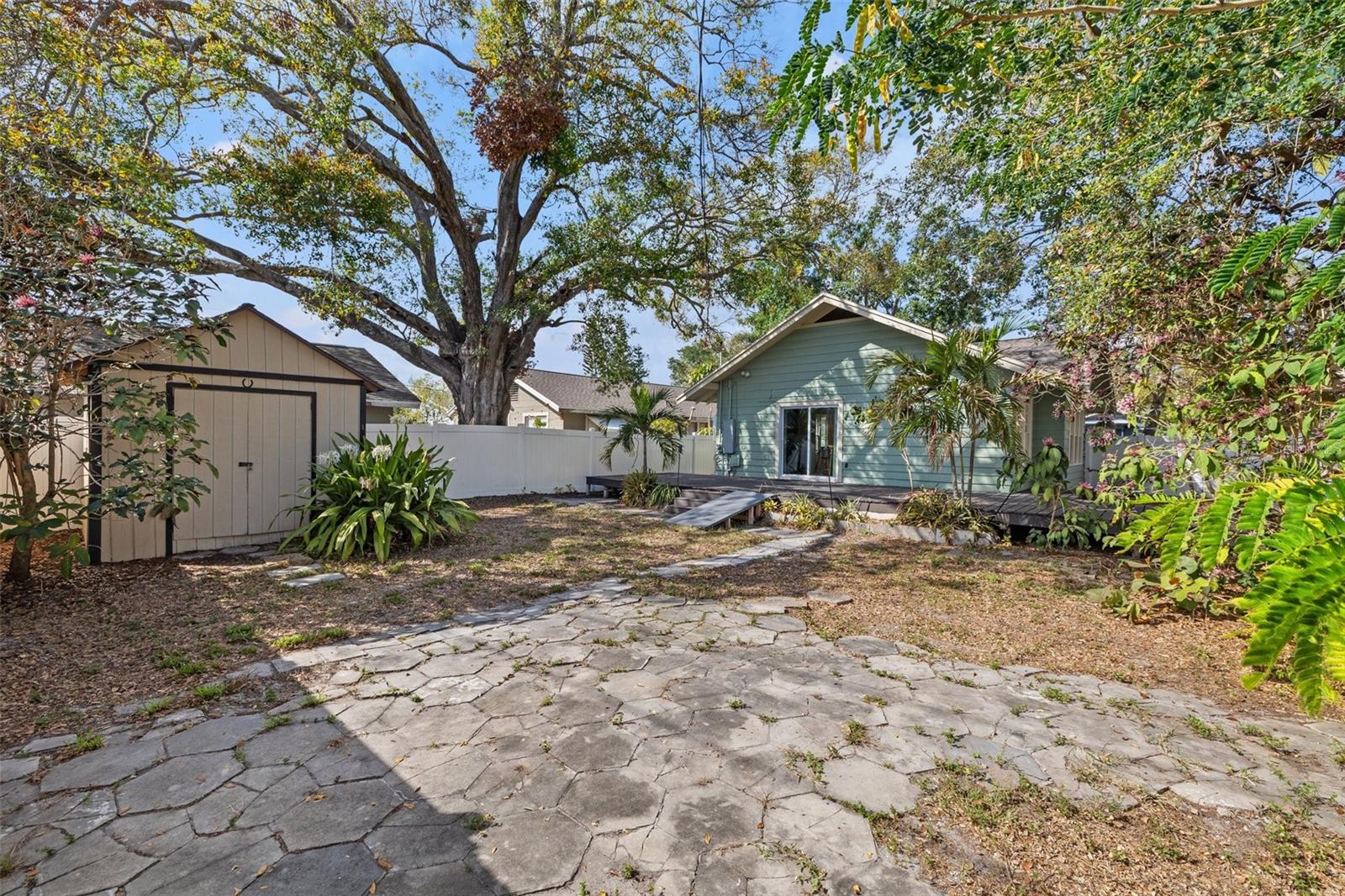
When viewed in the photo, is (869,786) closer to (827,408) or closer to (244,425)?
(244,425)

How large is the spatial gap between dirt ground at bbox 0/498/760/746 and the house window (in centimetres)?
457

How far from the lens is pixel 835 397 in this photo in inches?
468

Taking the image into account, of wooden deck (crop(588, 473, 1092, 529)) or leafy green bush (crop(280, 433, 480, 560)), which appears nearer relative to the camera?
leafy green bush (crop(280, 433, 480, 560))

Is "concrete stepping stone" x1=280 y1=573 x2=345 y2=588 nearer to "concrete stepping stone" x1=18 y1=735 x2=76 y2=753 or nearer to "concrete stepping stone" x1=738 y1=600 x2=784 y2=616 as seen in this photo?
"concrete stepping stone" x1=18 y1=735 x2=76 y2=753

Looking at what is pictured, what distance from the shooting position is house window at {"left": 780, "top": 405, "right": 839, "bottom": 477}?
1205 cm

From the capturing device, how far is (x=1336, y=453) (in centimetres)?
259

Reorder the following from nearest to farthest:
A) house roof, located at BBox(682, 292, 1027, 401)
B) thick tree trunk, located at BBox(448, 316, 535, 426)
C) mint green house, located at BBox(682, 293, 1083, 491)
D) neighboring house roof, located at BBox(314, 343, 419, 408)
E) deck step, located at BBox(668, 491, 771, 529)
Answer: neighboring house roof, located at BBox(314, 343, 419, 408) < deck step, located at BBox(668, 491, 771, 529) < house roof, located at BBox(682, 292, 1027, 401) < mint green house, located at BBox(682, 293, 1083, 491) < thick tree trunk, located at BBox(448, 316, 535, 426)

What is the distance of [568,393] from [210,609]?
70.9 ft

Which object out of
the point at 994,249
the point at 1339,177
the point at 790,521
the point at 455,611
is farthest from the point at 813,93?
the point at 994,249

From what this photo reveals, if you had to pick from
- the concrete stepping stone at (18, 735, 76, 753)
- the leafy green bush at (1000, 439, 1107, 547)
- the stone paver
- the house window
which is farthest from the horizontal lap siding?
the concrete stepping stone at (18, 735, 76, 753)

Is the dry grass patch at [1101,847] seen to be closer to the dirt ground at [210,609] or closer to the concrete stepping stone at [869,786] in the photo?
the concrete stepping stone at [869,786]

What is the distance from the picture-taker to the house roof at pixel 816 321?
33.2 ft

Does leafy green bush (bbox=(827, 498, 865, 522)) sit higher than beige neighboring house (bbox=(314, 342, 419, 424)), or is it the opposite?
beige neighboring house (bbox=(314, 342, 419, 424))

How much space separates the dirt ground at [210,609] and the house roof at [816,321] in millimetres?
5018
